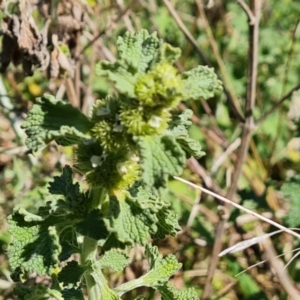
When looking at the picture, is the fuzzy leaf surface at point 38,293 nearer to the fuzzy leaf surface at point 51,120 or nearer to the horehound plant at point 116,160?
the horehound plant at point 116,160

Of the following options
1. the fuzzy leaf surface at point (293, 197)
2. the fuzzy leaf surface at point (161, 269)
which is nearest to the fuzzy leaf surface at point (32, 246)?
the fuzzy leaf surface at point (161, 269)

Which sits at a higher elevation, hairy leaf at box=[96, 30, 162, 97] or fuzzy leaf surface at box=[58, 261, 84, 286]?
hairy leaf at box=[96, 30, 162, 97]

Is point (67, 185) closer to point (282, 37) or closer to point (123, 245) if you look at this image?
point (123, 245)

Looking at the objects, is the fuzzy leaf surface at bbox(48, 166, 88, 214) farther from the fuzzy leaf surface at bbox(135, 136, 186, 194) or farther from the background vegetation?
the background vegetation

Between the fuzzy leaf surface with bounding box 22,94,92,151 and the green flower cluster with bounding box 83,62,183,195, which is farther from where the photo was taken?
the fuzzy leaf surface with bounding box 22,94,92,151

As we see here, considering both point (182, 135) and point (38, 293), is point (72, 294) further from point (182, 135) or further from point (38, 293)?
point (182, 135)

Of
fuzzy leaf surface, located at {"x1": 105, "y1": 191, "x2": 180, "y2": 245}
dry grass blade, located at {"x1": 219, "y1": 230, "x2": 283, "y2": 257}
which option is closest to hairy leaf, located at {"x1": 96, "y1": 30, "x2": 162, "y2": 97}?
fuzzy leaf surface, located at {"x1": 105, "y1": 191, "x2": 180, "y2": 245}

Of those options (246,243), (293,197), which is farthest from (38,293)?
(293,197)
